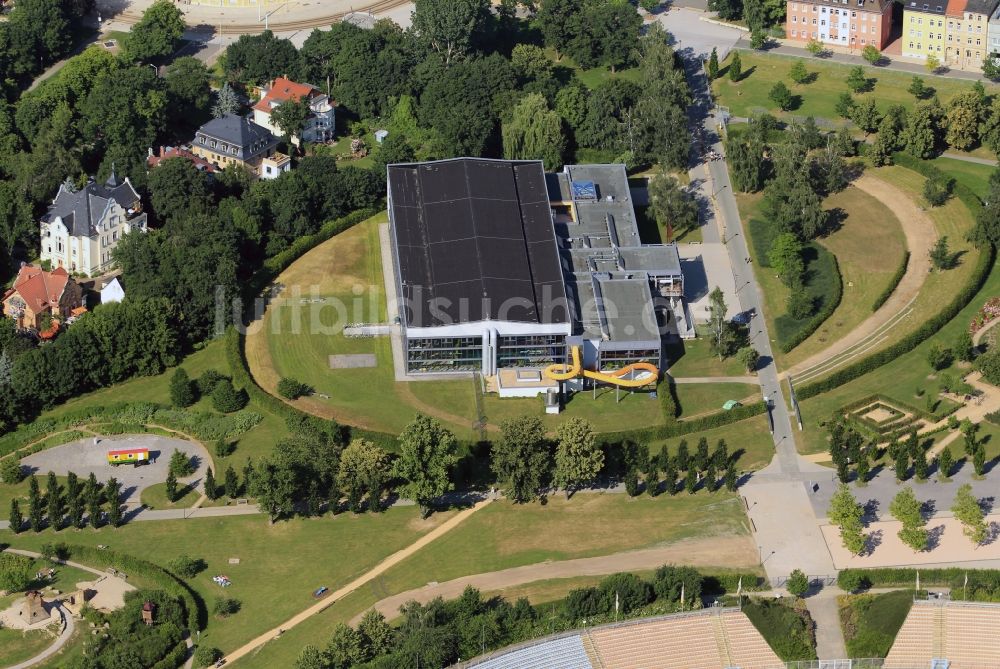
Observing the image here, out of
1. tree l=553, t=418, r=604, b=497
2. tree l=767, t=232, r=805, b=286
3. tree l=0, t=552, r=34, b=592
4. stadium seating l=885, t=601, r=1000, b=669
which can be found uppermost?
tree l=767, t=232, r=805, b=286

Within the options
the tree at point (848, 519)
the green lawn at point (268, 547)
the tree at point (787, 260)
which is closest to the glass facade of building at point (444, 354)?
the green lawn at point (268, 547)

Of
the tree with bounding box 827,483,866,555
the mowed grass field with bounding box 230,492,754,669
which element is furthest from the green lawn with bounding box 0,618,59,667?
the tree with bounding box 827,483,866,555

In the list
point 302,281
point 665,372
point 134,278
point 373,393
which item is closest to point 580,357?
point 665,372

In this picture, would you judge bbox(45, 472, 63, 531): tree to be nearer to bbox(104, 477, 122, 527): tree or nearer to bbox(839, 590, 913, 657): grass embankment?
bbox(104, 477, 122, 527): tree

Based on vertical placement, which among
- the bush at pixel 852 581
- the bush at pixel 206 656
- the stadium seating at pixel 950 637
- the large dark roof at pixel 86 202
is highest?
the large dark roof at pixel 86 202

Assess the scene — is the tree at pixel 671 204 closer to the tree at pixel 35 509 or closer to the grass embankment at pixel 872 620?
the grass embankment at pixel 872 620

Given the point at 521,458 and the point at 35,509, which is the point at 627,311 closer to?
the point at 521,458
